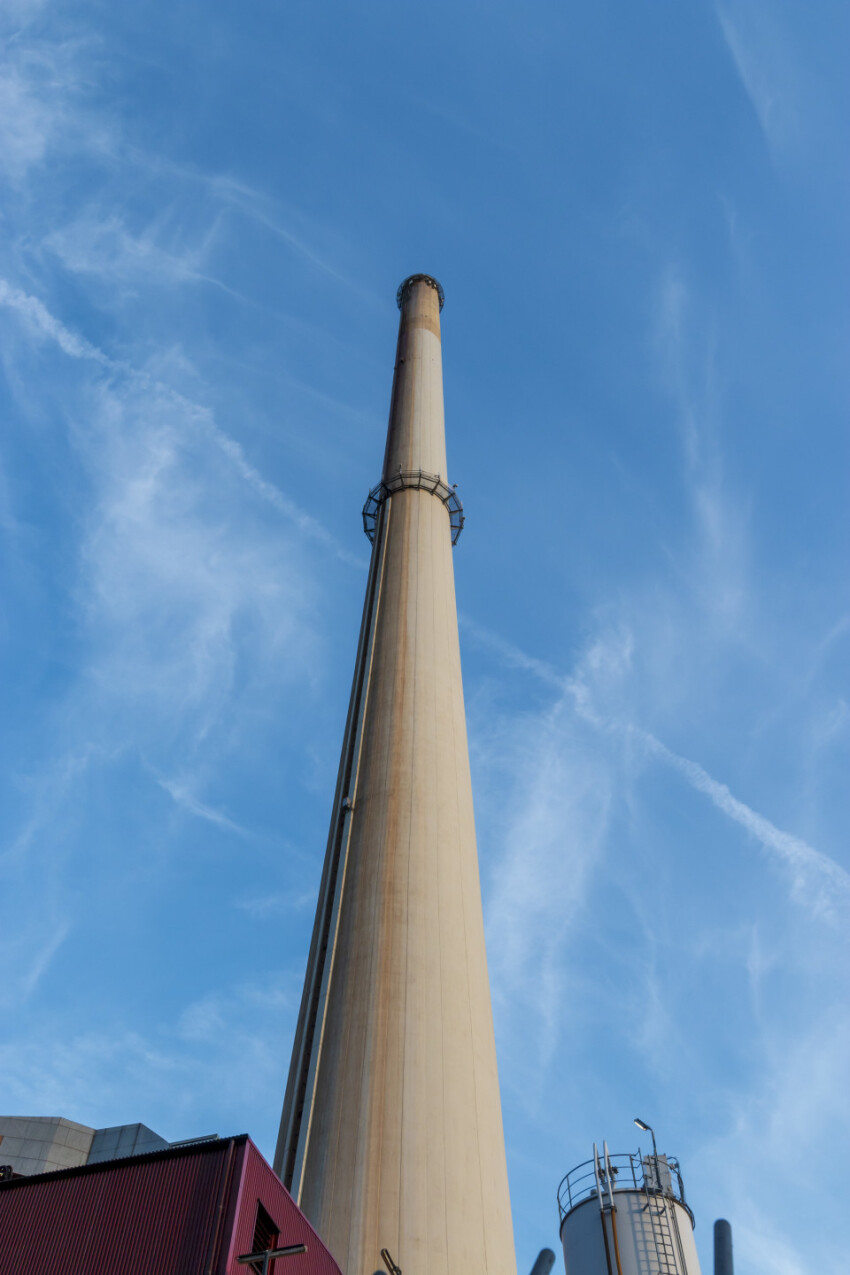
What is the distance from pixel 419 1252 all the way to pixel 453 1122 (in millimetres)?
2583

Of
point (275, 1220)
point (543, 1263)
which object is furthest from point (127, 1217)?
point (543, 1263)

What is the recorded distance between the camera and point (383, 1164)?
2031 cm

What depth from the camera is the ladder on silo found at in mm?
22750

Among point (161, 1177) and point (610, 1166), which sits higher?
point (610, 1166)

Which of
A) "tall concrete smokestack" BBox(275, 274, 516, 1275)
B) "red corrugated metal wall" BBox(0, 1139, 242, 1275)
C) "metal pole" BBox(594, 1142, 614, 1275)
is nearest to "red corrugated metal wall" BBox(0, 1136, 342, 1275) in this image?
"red corrugated metal wall" BBox(0, 1139, 242, 1275)

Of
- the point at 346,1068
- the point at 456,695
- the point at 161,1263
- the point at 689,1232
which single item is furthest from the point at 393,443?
the point at 161,1263

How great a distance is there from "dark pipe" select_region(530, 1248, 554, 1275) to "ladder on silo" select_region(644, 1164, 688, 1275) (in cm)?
1304

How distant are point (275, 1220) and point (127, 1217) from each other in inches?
85.7

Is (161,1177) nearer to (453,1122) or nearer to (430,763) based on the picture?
(453,1122)

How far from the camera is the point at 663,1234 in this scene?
76.7 feet

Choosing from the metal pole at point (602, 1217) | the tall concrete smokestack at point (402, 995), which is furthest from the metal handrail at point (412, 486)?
the metal pole at point (602, 1217)

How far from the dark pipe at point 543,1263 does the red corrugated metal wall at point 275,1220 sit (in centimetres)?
447

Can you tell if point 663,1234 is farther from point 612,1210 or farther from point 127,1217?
point 127,1217

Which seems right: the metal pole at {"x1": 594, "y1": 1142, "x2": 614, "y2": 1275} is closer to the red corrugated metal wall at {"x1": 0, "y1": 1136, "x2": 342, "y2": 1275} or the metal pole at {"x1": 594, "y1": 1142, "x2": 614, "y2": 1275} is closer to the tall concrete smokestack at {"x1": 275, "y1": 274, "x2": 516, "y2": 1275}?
the tall concrete smokestack at {"x1": 275, "y1": 274, "x2": 516, "y2": 1275}
